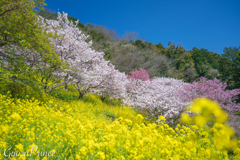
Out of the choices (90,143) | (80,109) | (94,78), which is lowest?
(90,143)

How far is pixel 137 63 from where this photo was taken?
25031 millimetres

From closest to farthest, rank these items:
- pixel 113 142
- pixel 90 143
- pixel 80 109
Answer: pixel 90 143 < pixel 113 142 < pixel 80 109

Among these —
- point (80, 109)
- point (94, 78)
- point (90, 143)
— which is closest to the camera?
point (90, 143)

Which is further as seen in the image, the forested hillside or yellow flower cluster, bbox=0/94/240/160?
the forested hillside

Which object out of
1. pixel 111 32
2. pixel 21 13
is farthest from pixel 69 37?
pixel 111 32

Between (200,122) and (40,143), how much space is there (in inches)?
126

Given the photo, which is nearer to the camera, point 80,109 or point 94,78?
point 80,109

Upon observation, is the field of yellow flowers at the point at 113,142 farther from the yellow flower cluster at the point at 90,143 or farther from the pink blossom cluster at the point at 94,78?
the pink blossom cluster at the point at 94,78

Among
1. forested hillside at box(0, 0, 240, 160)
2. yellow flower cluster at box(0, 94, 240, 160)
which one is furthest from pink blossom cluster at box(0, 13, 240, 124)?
yellow flower cluster at box(0, 94, 240, 160)

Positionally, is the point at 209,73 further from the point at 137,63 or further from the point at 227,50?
the point at 137,63

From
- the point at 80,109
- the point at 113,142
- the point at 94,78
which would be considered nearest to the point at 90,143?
the point at 113,142

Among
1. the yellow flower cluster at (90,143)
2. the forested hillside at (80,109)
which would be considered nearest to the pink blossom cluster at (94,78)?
the forested hillside at (80,109)

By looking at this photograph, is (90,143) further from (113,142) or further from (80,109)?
(80,109)

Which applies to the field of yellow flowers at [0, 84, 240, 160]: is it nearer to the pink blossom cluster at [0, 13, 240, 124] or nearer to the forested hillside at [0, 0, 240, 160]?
the forested hillside at [0, 0, 240, 160]
